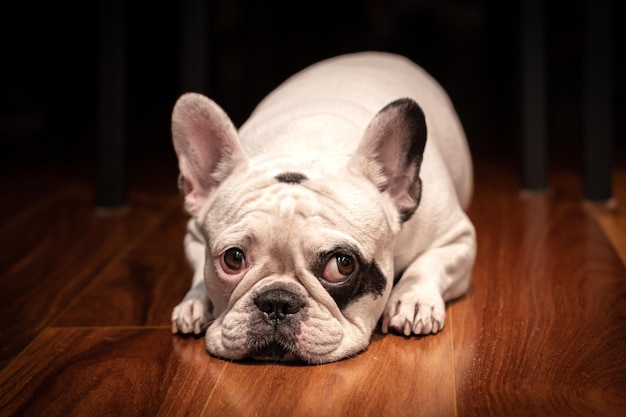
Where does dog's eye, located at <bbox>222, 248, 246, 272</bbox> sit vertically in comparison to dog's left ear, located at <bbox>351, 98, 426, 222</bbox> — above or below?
below

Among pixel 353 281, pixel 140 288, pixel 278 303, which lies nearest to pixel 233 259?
pixel 278 303

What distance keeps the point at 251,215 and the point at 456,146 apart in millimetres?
1163

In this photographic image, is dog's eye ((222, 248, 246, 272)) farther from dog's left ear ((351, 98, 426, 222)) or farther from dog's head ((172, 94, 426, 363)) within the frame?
dog's left ear ((351, 98, 426, 222))

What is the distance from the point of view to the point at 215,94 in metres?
5.38

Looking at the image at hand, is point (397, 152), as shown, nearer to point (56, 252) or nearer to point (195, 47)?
point (56, 252)

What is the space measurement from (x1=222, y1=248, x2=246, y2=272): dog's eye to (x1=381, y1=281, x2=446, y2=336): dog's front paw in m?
0.42

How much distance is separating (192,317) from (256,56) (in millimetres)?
3225

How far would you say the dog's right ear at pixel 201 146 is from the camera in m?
2.33

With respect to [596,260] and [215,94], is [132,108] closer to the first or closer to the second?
[215,94]

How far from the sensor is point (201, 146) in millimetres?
2393

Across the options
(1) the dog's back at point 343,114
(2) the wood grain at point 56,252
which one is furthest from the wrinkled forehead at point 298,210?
(2) the wood grain at point 56,252

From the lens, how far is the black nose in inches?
82.0

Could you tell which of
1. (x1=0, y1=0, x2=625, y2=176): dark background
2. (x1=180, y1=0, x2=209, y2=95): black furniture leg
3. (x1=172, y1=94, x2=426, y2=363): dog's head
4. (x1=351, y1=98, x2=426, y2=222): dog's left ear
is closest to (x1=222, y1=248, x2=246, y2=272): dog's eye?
(x1=172, y1=94, x2=426, y2=363): dog's head

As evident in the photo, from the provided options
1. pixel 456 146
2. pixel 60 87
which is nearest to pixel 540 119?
pixel 456 146
